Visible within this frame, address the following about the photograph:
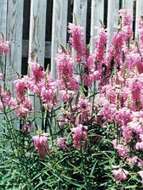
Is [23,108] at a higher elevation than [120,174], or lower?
higher

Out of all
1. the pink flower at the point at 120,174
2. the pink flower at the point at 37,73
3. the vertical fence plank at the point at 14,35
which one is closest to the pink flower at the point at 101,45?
the pink flower at the point at 37,73

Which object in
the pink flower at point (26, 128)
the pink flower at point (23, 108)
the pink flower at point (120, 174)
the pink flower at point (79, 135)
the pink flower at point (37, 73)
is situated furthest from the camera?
the pink flower at point (26, 128)

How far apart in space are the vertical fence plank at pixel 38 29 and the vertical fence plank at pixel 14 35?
0.10 metres

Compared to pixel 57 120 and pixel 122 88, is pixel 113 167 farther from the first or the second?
pixel 57 120

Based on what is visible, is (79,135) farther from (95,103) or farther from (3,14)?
(3,14)

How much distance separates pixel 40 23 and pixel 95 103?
4.75 ft

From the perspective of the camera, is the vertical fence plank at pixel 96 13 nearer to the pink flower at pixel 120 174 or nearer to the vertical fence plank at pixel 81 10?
the vertical fence plank at pixel 81 10

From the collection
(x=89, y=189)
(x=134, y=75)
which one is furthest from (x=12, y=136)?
(x=134, y=75)

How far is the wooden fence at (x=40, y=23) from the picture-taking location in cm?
483

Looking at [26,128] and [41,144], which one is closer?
[41,144]

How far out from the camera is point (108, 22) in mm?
5199

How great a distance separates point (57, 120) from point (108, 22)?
1936 mm

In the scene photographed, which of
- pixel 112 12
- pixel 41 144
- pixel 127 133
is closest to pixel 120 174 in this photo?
pixel 127 133

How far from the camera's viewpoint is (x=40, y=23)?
493 centimetres
